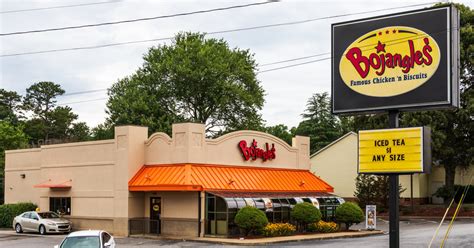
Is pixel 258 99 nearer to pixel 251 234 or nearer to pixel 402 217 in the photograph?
pixel 402 217

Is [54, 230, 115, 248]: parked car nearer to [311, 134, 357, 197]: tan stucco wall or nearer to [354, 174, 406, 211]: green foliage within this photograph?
[354, 174, 406, 211]: green foliage

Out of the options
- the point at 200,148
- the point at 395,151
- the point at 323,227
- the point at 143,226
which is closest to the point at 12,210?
the point at 143,226

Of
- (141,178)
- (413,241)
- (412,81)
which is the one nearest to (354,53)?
(412,81)

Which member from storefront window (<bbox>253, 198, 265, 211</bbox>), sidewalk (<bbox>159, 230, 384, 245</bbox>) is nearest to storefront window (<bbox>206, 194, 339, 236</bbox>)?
storefront window (<bbox>253, 198, 265, 211</bbox>)

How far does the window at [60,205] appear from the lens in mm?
45562

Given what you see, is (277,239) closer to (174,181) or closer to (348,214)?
(174,181)

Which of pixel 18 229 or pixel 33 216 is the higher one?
pixel 33 216

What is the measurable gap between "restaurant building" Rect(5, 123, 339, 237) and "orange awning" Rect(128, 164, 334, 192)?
65mm

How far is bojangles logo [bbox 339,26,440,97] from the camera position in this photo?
62.7ft

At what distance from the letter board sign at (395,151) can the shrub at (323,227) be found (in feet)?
73.5

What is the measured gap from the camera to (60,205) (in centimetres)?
4609

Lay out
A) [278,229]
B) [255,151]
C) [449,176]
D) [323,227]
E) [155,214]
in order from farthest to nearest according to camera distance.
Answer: [449,176], [255,151], [323,227], [155,214], [278,229]

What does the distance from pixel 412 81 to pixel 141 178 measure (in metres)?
24.9

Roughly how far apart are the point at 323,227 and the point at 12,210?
74.2 feet
